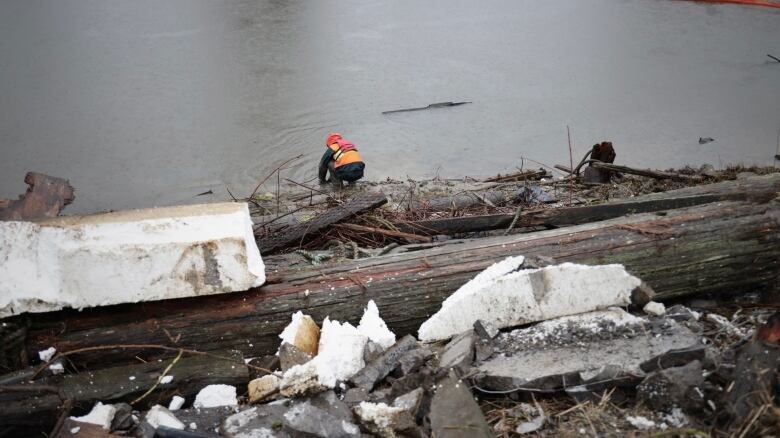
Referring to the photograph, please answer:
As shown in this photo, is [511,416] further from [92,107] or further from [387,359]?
[92,107]

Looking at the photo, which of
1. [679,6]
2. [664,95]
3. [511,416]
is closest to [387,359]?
[511,416]

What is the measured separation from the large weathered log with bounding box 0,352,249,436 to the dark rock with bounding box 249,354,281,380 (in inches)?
2.2

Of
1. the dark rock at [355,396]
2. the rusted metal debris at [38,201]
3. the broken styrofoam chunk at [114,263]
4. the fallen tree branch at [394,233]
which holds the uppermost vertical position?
the rusted metal debris at [38,201]

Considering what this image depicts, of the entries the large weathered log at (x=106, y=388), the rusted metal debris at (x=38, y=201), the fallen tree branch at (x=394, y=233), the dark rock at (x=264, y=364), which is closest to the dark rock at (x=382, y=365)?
the dark rock at (x=264, y=364)

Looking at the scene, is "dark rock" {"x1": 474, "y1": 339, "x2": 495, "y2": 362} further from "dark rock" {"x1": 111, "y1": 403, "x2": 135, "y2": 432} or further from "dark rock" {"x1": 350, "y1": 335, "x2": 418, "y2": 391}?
"dark rock" {"x1": 111, "y1": 403, "x2": 135, "y2": 432}

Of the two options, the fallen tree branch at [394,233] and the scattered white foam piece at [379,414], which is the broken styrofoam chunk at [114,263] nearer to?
the scattered white foam piece at [379,414]

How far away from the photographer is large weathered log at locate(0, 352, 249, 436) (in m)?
2.22

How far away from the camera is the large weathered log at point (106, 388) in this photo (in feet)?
7.27

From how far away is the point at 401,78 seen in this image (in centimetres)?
850

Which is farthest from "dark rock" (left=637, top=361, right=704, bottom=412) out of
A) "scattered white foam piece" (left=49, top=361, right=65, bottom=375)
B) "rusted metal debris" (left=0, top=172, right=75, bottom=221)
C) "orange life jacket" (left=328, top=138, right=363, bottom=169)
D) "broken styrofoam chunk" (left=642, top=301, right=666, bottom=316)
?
"orange life jacket" (left=328, top=138, right=363, bottom=169)

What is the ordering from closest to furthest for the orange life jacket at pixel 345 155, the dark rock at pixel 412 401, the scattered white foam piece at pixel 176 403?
the dark rock at pixel 412 401, the scattered white foam piece at pixel 176 403, the orange life jacket at pixel 345 155

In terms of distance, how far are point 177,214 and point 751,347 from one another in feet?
7.51

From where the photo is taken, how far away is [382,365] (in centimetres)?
239

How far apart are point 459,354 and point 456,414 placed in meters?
0.32
